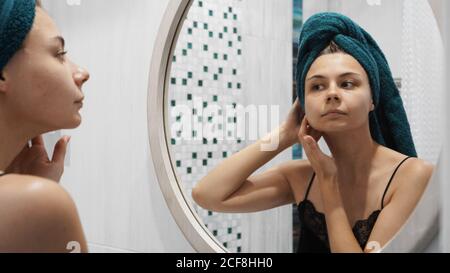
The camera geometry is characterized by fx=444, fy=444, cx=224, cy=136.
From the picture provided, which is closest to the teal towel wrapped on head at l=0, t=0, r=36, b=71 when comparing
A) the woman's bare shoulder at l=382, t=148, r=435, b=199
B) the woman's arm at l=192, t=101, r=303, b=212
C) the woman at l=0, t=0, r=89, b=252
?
the woman at l=0, t=0, r=89, b=252

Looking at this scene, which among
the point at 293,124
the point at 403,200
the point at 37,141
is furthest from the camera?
the point at 37,141

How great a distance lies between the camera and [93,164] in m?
1.10

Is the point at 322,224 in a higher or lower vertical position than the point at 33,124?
lower

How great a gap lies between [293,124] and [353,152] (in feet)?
0.38

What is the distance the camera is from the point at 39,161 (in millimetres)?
859

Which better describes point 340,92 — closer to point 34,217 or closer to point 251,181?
point 251,181

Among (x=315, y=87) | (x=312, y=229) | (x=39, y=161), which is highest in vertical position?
(x=315, y=87)

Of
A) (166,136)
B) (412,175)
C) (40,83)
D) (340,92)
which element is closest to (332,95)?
(340,92)

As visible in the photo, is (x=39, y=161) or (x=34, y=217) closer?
(x=34, y=217)

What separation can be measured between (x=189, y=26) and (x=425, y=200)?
0.57 metres

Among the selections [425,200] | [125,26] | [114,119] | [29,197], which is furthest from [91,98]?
[425,200]

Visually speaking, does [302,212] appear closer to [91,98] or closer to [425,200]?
[425,200]

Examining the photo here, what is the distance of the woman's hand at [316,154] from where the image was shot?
0.73m

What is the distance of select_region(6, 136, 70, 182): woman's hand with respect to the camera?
836mm
